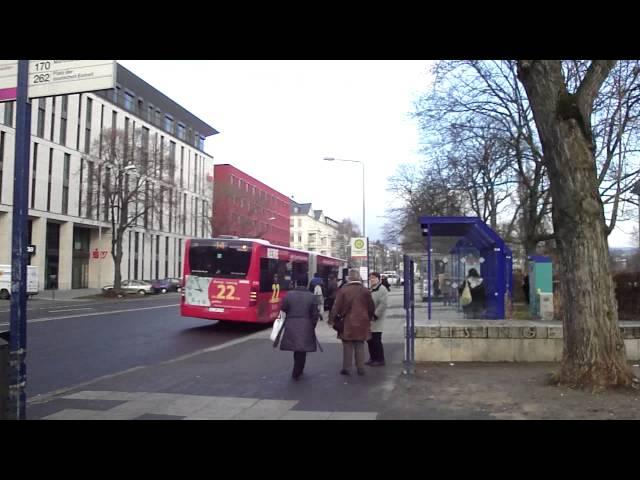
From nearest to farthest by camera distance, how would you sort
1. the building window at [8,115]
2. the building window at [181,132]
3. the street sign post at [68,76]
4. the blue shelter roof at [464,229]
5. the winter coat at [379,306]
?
the street sign post at [68,76] → the winter coat at [379,306] → the blue shelter roof at [464,229] → the building window at [8,115] → the building window at [181,132]

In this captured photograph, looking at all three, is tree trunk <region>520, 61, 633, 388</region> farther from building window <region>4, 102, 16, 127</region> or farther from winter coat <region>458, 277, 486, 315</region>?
building window <region>4, 102, 16, 127</region>

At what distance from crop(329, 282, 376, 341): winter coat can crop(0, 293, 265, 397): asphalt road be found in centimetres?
437

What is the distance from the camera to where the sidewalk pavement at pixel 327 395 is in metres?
6.55

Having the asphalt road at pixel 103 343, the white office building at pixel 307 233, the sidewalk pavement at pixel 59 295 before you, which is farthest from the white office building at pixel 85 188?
the white office building at pixel 307 233

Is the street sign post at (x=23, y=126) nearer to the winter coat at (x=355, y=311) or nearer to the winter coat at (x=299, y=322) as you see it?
the winter coat at (x=299, y=322)

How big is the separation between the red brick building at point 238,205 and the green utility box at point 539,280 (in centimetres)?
5253

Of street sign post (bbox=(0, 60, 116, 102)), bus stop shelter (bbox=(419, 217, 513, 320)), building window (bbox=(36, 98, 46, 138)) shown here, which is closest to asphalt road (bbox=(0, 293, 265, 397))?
street sign post (bbox=(0, 60, 116, 102))

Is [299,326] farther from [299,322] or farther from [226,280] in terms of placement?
[226,280]

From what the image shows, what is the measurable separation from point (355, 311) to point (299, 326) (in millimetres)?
933

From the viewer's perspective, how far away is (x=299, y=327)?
8.95m

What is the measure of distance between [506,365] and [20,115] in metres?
8.03

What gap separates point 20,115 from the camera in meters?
5.61

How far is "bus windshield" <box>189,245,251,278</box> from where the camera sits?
699 inches
